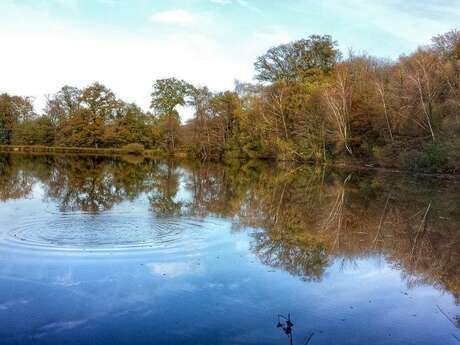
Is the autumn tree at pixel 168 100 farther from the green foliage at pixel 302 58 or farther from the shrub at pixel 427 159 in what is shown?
the shrub at pixel 427 159

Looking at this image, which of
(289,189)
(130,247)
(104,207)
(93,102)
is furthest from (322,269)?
(93,102)

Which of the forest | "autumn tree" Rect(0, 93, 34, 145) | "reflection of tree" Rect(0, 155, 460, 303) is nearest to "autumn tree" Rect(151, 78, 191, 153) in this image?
the forest

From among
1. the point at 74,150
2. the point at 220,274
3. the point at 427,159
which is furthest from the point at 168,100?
the point at 220,274

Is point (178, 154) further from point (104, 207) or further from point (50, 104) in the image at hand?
point (104, 207)

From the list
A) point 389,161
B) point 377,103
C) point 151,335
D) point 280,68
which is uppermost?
point 280,68

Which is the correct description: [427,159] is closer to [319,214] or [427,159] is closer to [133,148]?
[319,214]

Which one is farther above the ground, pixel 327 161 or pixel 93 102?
pixel 93 102

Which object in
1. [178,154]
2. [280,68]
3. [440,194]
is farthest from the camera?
[178,154]

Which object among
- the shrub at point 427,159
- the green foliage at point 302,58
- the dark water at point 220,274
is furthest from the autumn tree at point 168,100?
the dark water at point 220,274

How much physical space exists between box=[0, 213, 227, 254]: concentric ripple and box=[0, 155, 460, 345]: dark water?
47 millimetres

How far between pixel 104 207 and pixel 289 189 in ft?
37.3

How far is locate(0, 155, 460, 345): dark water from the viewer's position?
225 inches

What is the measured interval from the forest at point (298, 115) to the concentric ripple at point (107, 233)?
2532 centimetres

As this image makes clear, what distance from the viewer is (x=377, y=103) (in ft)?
136
